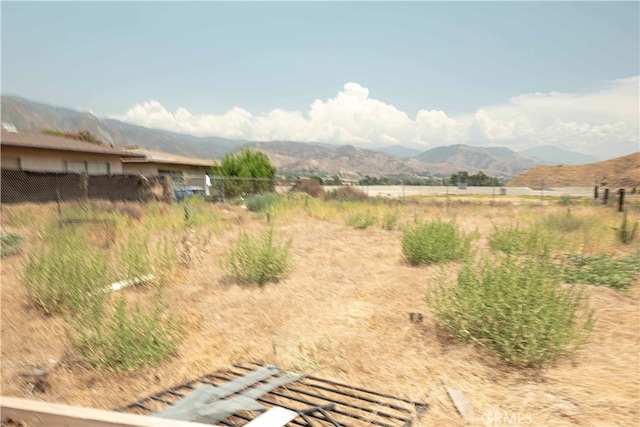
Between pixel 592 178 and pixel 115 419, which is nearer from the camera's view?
pixel 115 419

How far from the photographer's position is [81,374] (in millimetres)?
4480

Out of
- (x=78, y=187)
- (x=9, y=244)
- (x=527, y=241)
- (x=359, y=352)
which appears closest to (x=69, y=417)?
(x=359, y=352)

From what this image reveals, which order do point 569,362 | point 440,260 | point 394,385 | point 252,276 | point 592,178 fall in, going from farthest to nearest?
1. point 592,178
2. point 440,260
3. point 252,276
4. point 569,362
5. point 394,385

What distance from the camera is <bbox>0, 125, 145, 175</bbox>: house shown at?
21.7 metres

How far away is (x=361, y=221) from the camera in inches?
572

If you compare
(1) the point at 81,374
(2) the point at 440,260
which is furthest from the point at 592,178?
(1) the point at 81,374

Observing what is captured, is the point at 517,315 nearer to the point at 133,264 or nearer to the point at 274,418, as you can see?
the point at 274,418

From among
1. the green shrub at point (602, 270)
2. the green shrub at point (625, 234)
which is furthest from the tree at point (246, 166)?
the green shrub at point (602, 270)

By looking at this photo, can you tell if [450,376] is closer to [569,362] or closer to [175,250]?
[569,362]

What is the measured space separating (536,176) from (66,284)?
4188 inches

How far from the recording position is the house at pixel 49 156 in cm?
2170

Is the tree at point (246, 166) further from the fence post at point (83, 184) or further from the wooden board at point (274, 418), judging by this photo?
the wooden board at point (274, 418)

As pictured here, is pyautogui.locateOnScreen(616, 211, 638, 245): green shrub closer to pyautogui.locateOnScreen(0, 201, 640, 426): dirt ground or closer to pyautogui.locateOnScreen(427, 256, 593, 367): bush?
pyautogui.locateOnScreen(0, 201, 640, 426): dirt ground

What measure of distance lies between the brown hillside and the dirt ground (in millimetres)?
88425
